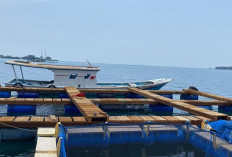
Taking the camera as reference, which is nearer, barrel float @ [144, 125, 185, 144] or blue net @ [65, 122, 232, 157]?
blue net @ [65, 122, 232, 157]

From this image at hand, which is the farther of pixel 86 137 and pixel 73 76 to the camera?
pixel 73 76

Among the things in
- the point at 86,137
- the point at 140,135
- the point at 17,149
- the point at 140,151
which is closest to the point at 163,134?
the point at 140,135

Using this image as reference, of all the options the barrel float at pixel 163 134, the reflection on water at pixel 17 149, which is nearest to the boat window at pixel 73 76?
the reflection on water at pixel 17 149

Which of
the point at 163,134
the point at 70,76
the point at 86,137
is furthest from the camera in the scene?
the point at 70,76

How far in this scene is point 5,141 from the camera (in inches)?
489

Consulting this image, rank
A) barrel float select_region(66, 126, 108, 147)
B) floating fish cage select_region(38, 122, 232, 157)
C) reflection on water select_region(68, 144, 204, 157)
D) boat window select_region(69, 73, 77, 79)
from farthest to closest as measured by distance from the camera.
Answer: boat window select_region(69, 73, 77, 79)
reflection on water select_region(68, 144, 204, 157)
barrel float select_region(66, 126, 108, 147)
floating fish cage select_region(38, 122, 232, 157)

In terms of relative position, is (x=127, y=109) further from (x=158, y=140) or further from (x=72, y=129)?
(x=72, y=129)

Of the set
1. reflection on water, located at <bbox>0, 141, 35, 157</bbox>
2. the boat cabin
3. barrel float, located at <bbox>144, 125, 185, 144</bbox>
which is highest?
the boat cabin

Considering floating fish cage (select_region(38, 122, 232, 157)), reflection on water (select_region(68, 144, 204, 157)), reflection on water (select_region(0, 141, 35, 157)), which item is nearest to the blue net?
floating fish cage (select_region(38, 122, 232, 157))

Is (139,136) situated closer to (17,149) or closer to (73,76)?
(17,149)

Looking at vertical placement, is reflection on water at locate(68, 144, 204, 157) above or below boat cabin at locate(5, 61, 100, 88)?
below

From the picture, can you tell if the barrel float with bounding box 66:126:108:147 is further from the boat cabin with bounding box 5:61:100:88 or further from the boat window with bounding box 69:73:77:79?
the boat window with bounding box 69:73:77:79

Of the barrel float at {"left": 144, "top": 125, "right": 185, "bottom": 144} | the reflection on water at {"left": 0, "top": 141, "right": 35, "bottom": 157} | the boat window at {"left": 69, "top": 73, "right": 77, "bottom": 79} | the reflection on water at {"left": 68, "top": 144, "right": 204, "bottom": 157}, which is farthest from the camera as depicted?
the boat window at {"left": 69, "top": 73, "right": 77, "bottom": 79}

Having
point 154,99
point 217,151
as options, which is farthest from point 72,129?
point 154,99
